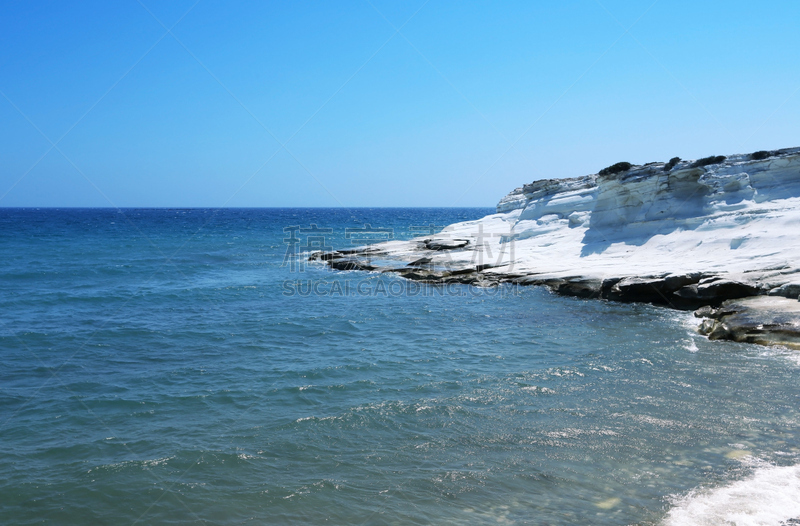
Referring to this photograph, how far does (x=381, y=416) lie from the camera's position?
33.1ft

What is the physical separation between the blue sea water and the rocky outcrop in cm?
232

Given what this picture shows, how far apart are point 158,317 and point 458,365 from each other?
1219 cm

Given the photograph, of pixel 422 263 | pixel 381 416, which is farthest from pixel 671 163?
pixel 381 416

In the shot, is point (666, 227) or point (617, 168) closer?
point (666, 227)

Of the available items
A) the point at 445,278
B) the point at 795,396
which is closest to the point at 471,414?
the point at 795,396

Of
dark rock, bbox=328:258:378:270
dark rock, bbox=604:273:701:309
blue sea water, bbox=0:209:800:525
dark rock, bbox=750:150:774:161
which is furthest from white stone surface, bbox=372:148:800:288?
dark rock, bbox=328:258:378:270

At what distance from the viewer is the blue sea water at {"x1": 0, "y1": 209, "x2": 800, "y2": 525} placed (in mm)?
7297

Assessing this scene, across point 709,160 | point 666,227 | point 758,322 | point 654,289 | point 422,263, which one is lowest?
point 758,322

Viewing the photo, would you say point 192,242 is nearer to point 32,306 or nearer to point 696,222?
point 32,306

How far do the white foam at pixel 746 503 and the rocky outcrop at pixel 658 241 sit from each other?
8.59 metres

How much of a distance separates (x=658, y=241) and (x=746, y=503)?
1987 centimetres

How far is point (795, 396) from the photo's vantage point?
1051cm

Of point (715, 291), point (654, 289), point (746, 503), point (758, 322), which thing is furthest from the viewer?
point (654, 289)

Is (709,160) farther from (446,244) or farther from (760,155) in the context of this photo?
(446,244)
